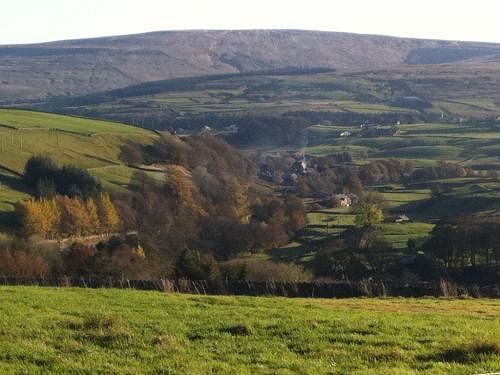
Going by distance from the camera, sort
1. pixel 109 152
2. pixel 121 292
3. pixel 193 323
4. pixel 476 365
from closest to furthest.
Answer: pixel 476 365
pixel 193 323
pixel 121 292
pixel 109 152

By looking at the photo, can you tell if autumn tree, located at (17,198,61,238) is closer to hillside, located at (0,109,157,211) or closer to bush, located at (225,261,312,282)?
hillside, located at (0,109,157,211)

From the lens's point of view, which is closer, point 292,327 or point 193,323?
point 292,327

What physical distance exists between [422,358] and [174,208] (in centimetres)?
7887

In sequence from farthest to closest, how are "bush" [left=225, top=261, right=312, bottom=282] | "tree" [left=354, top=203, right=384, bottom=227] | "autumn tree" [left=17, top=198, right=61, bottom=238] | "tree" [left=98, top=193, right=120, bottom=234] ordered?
"tree" [left=354, top=203, right=384, bottom=227], "tree" [left=98, top=193, right=120, bottom=234], "autumn tree" [left=17, top=198, right=61, bottom=238], "bush" [left=225, top=261, right=312, bottom=282]

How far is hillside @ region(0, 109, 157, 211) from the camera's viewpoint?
91375 millimetres

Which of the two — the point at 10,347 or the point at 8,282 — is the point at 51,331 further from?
the point at 8,282

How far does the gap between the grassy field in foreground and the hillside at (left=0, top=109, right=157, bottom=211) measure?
201 feet

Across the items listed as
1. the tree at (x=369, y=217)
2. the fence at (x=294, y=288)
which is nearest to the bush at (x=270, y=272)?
the fence at (x=294, y=288)

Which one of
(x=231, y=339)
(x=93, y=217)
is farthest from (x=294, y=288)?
(x=93, y=217)

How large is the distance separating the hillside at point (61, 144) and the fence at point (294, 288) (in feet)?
166

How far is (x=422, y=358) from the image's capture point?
1412 centimetres

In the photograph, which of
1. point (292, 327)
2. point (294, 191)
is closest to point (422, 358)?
point (292, 327)

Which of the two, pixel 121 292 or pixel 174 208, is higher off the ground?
pixel 121 292

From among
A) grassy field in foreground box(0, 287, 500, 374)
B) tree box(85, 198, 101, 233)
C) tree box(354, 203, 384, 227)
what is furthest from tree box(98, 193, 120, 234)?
grassy field in foreground box(0, 287, 500, 374)
